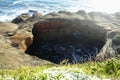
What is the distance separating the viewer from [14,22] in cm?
6350

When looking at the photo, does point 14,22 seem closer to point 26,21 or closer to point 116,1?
point 26,21

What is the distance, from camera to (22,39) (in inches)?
1925

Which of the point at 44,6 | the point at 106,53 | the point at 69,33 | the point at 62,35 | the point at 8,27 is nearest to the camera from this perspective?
the point at 106,53

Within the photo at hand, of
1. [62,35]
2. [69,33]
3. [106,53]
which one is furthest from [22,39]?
[106,53]

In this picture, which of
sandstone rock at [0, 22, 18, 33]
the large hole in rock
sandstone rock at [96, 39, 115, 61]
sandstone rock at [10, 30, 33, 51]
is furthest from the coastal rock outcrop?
sandstone rock at [0, 22, 18, 33]

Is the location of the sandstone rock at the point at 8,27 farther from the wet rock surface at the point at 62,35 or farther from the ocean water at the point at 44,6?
the ocean water at the point at 44,6

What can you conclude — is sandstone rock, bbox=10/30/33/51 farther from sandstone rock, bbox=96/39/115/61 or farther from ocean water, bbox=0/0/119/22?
ocean water, bbox=0/0/119/22

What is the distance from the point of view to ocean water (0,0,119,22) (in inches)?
3642

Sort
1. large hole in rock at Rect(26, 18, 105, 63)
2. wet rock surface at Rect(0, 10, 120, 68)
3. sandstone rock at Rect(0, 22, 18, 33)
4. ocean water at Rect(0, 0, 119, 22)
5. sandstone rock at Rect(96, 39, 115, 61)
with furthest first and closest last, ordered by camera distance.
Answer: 1. ocean water at Rect(0, 0, 119, 22)
2. sandstone rock at Rect(0, 22, 18, 33)
3. large hole in rock at Rect(26, 18, 105, 63)
4. wet rock surface at Rect(0, 10, 120, 68)
5. sandstone rock at Rect(96, 39, 115, 61)

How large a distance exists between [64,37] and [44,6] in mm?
47500

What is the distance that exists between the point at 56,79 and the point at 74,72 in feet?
3.50

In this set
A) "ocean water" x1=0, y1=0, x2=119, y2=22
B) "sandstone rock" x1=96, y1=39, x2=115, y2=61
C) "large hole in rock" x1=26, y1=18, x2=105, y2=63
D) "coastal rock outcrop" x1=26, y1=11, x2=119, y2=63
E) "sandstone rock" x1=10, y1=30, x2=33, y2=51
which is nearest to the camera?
"sandstone rock" x1=96, y1=39, x2=115, y2=61

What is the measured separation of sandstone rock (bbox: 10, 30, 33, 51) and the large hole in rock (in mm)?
1012

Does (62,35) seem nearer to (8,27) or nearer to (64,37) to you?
(64,37)
